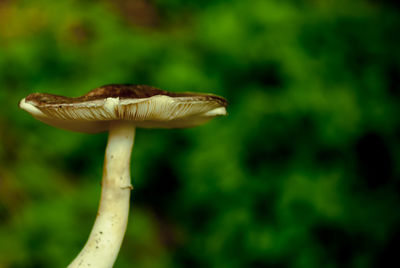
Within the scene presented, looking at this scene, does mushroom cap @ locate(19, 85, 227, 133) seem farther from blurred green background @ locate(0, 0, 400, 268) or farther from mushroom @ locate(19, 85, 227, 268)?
blurred green background @ locate(0, 0, 400, 268)

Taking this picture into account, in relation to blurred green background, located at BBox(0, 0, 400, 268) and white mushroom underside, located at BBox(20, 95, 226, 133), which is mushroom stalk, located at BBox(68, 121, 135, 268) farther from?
blurred green background, located at BBox(0, 0, 400, 268)

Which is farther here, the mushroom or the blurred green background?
the blurred green background

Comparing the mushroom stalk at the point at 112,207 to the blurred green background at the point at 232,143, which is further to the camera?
the blurred green background at the point at 232,143

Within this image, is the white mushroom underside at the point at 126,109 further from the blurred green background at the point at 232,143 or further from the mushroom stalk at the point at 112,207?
the blurred green background at the point at 232,143

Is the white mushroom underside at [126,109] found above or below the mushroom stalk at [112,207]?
above

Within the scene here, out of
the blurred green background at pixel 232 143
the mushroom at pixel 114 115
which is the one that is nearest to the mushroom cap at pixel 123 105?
the mushroom at pixel 114 115

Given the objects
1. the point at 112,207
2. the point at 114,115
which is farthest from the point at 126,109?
the point at 112,207

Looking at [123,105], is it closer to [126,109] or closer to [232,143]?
[126,109]

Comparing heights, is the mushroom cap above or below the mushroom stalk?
above

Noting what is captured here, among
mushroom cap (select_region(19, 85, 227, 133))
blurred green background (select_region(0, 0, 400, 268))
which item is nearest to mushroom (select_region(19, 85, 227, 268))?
mushroom cap (select_region(19, 85, 227, 133))
